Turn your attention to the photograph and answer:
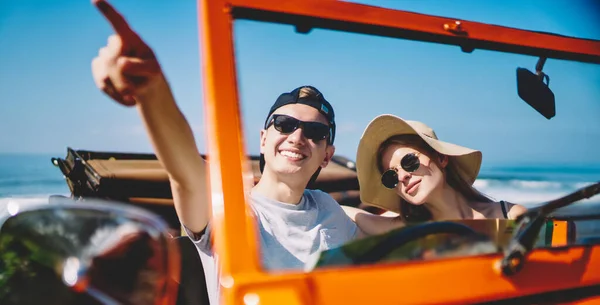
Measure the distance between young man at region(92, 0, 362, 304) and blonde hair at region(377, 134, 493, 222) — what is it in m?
0.28

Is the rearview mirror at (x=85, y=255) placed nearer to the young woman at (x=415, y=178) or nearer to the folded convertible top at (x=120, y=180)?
the young woman at (x=415, y=178)

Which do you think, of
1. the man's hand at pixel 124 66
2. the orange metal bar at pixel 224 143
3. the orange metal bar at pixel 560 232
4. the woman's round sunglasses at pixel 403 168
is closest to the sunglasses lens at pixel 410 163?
the woman's round sunglasses at pixel 403 168

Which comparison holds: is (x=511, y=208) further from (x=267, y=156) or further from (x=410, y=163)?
(x=267, y=156)

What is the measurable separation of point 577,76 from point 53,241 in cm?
186

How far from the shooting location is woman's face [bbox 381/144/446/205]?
2.28 meters

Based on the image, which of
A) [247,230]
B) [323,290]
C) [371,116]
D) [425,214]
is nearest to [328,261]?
[323,290]

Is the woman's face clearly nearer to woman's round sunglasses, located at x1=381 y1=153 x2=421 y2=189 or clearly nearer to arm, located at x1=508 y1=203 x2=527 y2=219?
woman's round sunglasses, located at x1=381 y1=153 x2=421 y2=189

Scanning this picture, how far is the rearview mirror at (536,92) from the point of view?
186 cm

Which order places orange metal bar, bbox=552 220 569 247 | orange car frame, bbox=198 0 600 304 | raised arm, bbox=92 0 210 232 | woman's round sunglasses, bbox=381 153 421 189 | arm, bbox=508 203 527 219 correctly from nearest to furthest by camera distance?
orange car frame, bbox=198 0 600 304, raised arm, bbox=92 0 210 232, orange metal bar, bbox=552 220 569 247, arm, bbox=508 203 527 219, woman's round sunglasses, bbox=381 153 421 189

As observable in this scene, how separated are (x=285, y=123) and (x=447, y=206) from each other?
899 mm

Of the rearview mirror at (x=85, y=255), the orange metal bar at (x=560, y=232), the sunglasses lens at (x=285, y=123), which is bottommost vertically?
the orange metal bar at (x=560, y=232)

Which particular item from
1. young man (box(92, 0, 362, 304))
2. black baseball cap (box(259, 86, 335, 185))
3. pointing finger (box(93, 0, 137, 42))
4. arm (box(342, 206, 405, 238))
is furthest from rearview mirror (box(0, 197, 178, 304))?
arm (box(342, 206, 405, 238))

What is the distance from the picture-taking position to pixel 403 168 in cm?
229

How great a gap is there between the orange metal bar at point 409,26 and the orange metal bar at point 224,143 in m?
0.09
